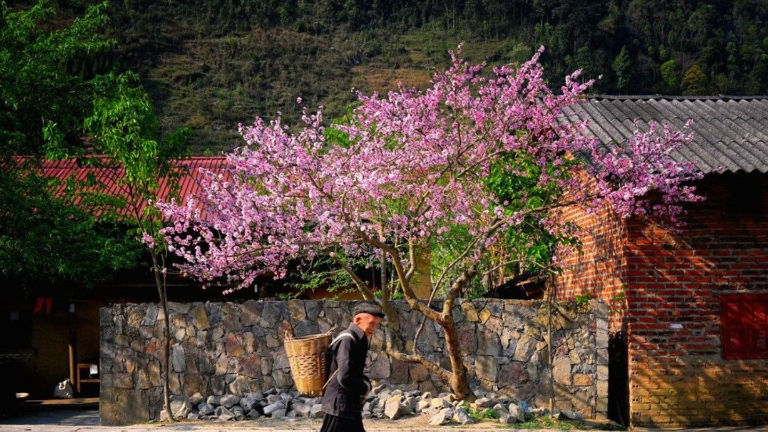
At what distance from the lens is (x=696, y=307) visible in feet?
42.8

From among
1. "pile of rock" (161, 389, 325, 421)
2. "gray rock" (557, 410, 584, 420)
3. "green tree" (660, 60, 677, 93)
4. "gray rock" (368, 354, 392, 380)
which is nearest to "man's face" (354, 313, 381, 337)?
"pile of rock" (161, 389, 325, 421)

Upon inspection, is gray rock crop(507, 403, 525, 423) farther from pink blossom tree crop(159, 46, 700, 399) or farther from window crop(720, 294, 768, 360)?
window crop(720, 294, 768, 360)

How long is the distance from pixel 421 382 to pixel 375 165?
3735 mm

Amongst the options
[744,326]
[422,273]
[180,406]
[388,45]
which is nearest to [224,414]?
[180,406]

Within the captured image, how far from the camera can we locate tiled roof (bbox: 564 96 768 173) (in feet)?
42.5

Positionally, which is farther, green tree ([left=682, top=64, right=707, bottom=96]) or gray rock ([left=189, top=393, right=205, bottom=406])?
green tree ([left=682, top=64, right=707, bottom=96])

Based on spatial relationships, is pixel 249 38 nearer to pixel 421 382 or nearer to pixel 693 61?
pixel 693 61

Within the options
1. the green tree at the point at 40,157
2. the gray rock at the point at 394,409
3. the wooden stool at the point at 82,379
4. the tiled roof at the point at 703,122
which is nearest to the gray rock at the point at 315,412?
the gray rock at the point at 394,409

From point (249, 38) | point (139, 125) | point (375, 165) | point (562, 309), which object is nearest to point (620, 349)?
point (562, 309)

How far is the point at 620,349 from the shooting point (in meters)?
13.6

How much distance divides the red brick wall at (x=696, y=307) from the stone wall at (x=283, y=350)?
0.96 meters

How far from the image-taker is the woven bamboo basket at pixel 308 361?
11.6 metres

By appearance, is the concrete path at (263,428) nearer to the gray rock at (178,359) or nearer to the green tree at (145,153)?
the green tree at (145,153)

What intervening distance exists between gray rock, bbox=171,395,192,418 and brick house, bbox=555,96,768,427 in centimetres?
646
